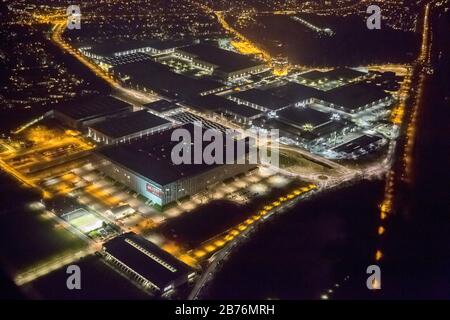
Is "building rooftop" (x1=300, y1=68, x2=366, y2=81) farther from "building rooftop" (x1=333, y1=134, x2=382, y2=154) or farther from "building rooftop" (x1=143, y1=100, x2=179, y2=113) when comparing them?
"building rooftop" (x1=143, y1=100, x2=179, y2=113)

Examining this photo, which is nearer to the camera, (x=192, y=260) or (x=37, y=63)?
(x=192, y=260)

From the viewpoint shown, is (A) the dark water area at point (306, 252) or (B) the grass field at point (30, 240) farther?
(B) the grass field at point (30, 240)

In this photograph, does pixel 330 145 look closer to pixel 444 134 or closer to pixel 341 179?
pixel 341 179

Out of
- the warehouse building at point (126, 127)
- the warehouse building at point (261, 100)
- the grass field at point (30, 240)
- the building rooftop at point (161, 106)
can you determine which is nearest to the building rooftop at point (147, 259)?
the grass field at point (30, 240)

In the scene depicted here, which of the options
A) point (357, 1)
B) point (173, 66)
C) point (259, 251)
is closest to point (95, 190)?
point (259, 251)

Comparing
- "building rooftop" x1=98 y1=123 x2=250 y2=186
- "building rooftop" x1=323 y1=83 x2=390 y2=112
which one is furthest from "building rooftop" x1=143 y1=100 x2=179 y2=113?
"building rooftop" x1=323 y1=83 x2=390 y2=112

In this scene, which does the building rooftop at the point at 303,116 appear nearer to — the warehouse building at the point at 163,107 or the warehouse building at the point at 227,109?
the warehouse building at the point at 227,109

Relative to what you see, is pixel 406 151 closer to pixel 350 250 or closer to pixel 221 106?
pixel 350 250
